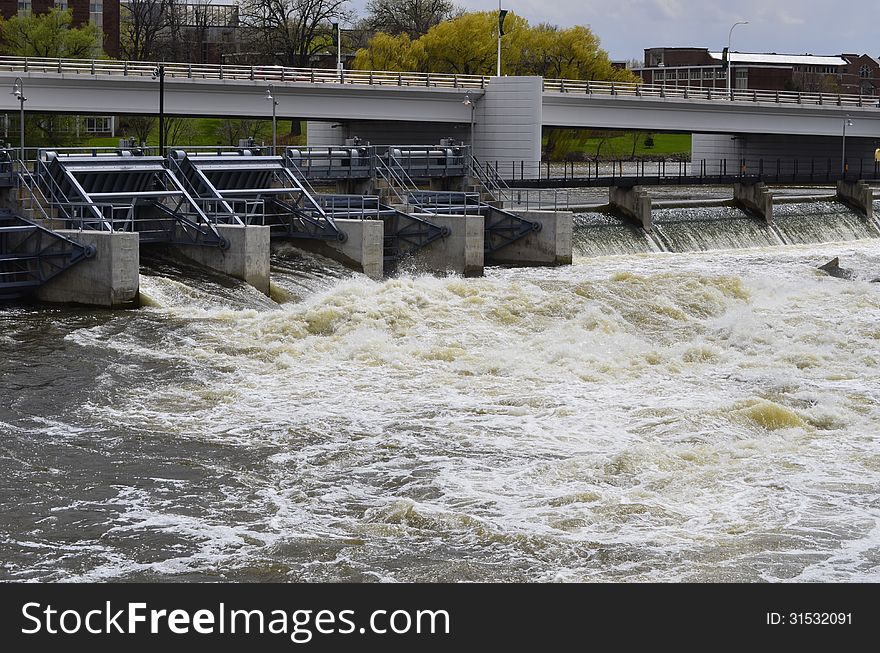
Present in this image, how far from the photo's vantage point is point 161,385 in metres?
23.7

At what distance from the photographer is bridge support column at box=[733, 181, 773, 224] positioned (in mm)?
55750

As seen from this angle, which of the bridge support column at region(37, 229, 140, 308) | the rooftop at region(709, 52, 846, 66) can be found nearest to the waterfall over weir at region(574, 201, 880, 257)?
the bridge support column at region(37, 229, 140, 308)

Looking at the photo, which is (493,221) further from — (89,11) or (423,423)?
(89,11)

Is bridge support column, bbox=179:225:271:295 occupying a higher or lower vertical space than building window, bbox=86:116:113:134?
lower

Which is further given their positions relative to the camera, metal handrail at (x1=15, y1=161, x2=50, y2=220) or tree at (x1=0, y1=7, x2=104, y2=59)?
tree at (x1=0, y1=7, x2=104, y2=59)

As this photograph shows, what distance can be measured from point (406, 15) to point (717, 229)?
59.0 metres

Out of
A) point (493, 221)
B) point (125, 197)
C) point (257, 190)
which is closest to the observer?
point (125, 197)

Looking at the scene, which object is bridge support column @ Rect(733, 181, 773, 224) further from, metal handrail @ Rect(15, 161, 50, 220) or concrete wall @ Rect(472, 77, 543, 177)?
metal handrail @ Rect(15, 161, 50, 220)

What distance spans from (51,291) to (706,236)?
2767 cm

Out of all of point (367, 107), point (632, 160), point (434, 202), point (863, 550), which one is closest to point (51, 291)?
point (434, 202)

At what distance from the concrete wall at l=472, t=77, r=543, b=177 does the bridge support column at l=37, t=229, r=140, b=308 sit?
29.2m

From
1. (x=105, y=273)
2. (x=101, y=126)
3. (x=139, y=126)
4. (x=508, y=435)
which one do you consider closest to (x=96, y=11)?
(x=101, y=126)

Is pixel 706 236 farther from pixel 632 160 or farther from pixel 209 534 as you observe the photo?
pixel 632 160

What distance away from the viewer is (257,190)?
38438mm
